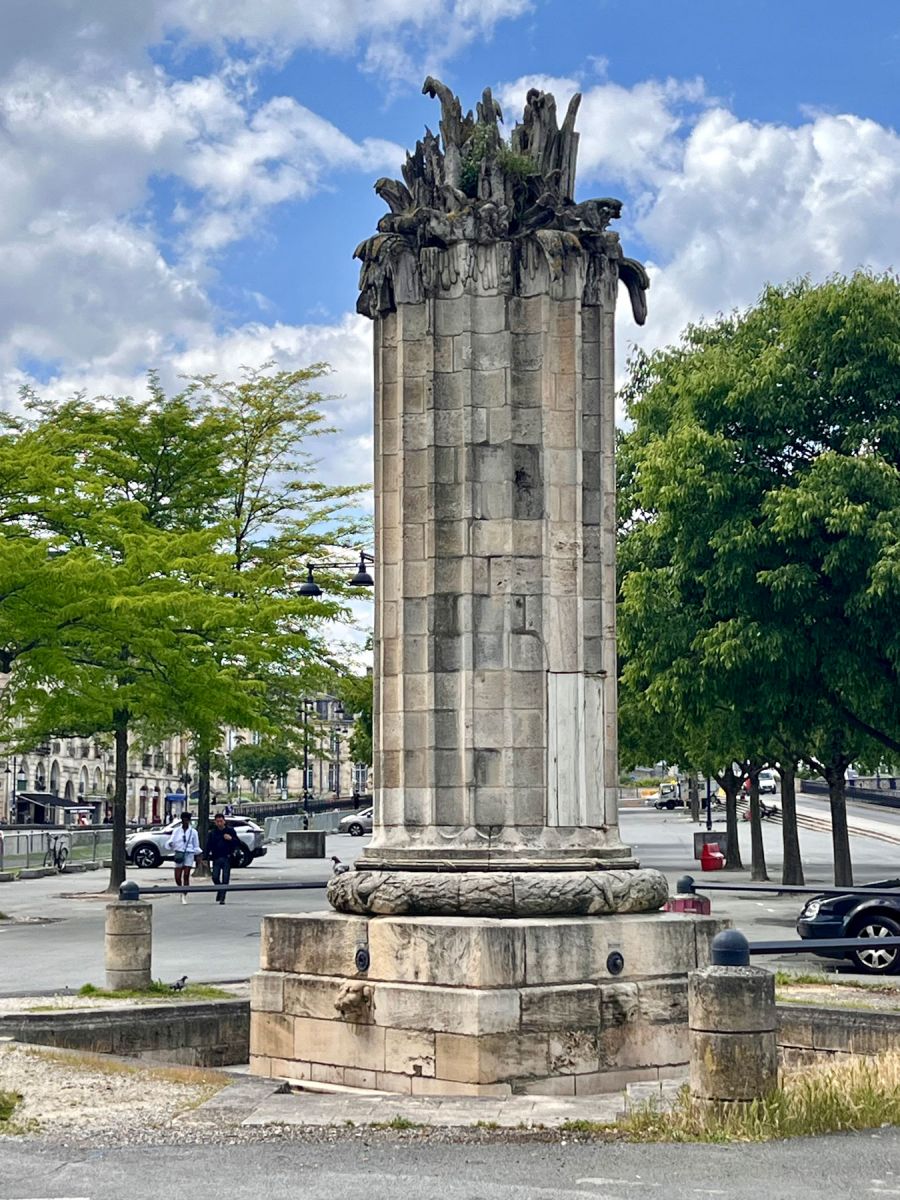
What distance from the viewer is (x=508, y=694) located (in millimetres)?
12391

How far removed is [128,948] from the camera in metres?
16.0

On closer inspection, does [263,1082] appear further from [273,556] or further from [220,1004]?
[273,556]

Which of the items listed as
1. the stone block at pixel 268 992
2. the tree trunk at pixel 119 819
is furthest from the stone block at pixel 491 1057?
the tree trunk at pixel 119 819

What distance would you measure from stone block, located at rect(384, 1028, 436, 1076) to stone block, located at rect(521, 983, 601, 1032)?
724 millimetres

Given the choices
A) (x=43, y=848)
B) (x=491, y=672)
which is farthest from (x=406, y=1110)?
(x=43, y=848)

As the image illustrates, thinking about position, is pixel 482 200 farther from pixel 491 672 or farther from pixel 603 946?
pixel 603 946

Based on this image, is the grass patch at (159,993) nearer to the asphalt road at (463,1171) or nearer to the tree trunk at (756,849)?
the asphalt road at (463,1171)

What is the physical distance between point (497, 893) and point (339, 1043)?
5.49 feet

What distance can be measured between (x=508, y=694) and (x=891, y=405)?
1581 cm

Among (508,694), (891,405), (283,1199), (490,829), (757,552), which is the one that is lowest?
(283,1199)

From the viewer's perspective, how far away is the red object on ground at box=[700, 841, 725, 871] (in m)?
44.0

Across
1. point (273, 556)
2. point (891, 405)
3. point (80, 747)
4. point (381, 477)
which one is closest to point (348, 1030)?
point (381, 477)

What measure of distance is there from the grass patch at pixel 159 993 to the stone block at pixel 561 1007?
4.64 meters

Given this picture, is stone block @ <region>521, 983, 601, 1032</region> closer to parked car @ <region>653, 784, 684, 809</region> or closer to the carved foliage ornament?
the carved foliage ornament
